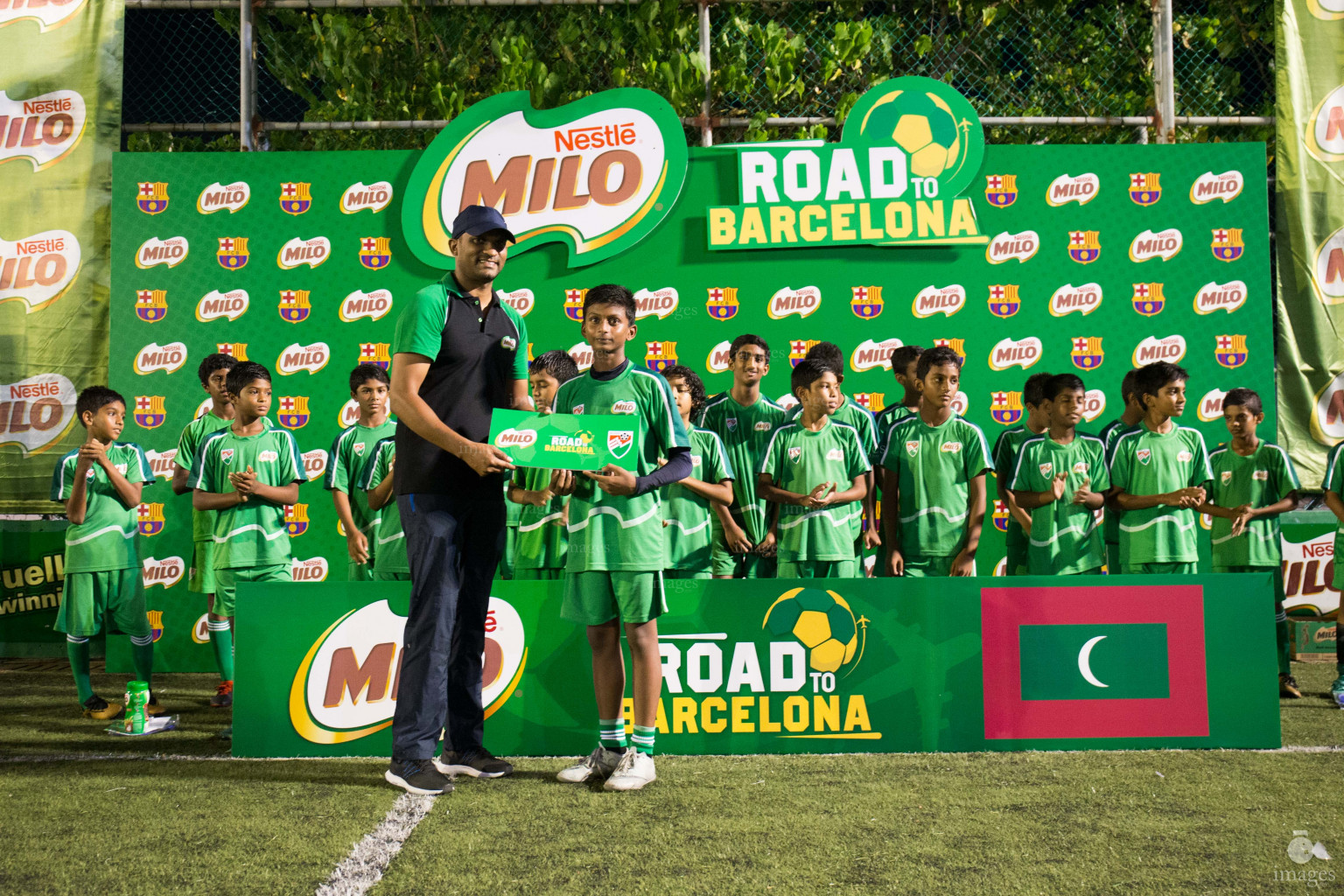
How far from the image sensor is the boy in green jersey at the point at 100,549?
17.5ft

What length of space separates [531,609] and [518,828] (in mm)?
1205

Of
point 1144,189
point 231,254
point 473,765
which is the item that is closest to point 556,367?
point 473,765

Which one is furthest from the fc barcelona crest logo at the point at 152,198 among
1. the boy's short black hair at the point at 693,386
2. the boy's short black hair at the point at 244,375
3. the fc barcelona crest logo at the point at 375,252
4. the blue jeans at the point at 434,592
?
the blue jeans at the point at 434,592

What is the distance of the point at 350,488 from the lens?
19.5ft

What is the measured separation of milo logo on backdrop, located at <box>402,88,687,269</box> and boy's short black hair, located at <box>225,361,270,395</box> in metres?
2.09

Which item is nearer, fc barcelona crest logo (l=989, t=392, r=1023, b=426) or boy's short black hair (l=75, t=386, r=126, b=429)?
boy's short black hair (l=75, t=386, r=126, b=429)

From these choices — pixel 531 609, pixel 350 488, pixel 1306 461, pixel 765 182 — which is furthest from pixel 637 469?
pixel 1306 461

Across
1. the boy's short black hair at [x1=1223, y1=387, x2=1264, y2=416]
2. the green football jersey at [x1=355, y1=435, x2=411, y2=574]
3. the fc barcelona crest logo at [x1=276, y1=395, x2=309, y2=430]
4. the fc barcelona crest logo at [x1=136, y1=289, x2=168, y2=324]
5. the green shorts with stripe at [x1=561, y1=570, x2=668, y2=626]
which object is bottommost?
the green shorts with stripe at [x1=561, y1=570, x2=668, y2=626]

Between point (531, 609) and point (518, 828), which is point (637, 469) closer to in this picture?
point (531, 609)

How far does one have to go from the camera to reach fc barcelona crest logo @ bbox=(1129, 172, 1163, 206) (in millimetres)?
7473

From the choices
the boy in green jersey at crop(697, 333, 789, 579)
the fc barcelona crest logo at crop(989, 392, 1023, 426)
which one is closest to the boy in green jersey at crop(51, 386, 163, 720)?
the boy in green jersey at crop(697, 333, 789, 579)

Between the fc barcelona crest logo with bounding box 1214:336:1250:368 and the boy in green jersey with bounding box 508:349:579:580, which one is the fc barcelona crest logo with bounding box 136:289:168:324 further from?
the fc barcelona crest logo with bounding box 1214:336:1250:368

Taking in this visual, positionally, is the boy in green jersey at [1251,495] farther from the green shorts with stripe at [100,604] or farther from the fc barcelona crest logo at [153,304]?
the fc barcelona crest logo at [153,304]

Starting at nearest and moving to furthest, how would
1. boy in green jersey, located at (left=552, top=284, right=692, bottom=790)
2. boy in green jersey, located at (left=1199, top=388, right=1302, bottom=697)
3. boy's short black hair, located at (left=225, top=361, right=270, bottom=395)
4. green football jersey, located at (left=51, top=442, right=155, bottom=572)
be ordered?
boy in green jersey, located at (left=552, top=284, right=692, bottom=790) < green football jersey, located at (left=51, top=442, right=155, bottom=572) < boy's short black hair, located at (left=225, top=361, right=270, bottom=395) < boy in green jersey, located at (left=1199, top=388, right=1302, bottom=697)
